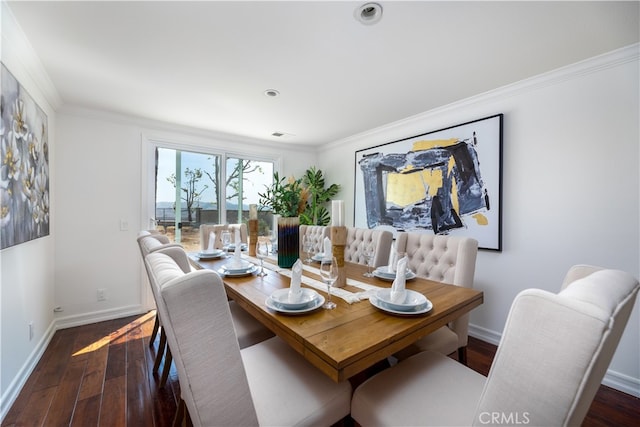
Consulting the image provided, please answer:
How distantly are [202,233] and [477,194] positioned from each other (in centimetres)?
288

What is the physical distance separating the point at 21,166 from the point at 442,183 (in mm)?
3520

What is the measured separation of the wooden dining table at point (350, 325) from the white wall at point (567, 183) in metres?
1.31

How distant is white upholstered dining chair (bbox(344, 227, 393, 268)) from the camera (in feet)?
7.14

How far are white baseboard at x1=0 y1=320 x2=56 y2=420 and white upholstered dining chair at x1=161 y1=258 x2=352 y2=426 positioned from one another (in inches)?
70.6

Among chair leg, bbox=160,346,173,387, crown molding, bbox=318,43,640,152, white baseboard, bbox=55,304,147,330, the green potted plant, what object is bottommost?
white baseboard, bbox=55,304,147,330

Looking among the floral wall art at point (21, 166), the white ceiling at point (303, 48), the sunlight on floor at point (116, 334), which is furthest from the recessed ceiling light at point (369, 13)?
the sunlight on floor at point (116, 334)

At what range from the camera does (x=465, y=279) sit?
166 centimetres

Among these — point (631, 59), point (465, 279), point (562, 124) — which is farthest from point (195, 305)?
point (631, 59)

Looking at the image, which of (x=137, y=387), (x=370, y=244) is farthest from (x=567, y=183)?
(x=137, y=387)

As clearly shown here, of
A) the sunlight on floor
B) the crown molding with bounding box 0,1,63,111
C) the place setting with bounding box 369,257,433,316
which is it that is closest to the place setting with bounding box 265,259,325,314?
Result: the place setting with bounding box 369,257,433,316

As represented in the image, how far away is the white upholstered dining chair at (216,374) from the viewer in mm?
708

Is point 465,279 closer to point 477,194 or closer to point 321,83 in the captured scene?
point 477,194

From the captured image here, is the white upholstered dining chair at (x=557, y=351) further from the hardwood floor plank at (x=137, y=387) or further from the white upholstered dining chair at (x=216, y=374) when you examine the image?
the hardwood floor plank at (x=137, y=387)

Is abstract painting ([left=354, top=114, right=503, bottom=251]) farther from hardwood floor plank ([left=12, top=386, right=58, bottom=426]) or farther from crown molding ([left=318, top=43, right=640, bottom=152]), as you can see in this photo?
hardwood floor plank ([left=12, top=386, right=58, bottom=426])
